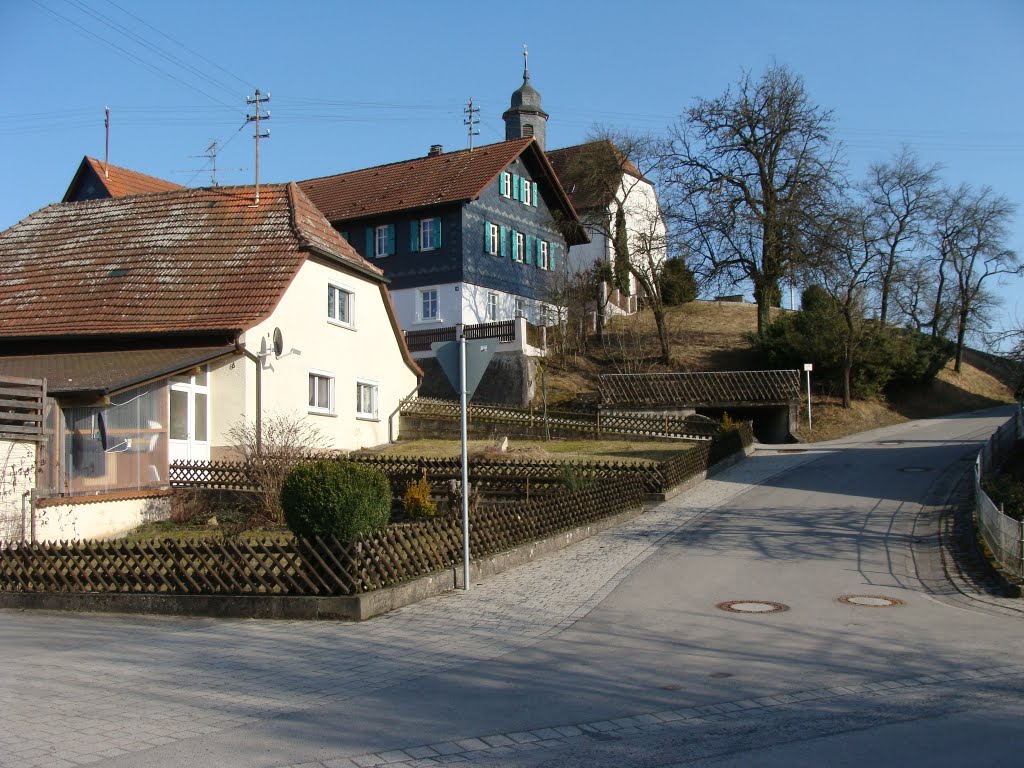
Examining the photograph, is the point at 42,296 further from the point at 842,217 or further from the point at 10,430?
the point at 842,217

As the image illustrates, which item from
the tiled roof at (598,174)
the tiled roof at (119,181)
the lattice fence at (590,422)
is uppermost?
the tiled roof at (598,174)

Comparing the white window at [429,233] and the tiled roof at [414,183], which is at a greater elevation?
the tiled roof at [414,183]

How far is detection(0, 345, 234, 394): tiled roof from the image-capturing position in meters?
18.4

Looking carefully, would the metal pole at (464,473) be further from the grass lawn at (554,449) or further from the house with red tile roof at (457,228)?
the house with red tile roof at (457,228)

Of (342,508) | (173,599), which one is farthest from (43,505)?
(342,508)

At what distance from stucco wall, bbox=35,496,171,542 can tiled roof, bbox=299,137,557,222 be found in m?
25.5

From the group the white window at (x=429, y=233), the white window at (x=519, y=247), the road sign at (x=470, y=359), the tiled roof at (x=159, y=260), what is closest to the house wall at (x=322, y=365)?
the tiled roof at (x=159, y=260)

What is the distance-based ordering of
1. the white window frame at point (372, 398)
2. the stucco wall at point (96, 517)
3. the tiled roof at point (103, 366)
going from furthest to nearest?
the white window frame at point (372, 398), the tiled roof at point (103, 366), the stucco wall at point (96, 517)

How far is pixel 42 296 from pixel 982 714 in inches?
1020

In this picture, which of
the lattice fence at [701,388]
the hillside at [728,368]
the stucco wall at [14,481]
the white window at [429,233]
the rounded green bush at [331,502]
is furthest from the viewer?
the white window at [429,233]

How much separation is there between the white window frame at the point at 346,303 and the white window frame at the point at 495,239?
52.9ft

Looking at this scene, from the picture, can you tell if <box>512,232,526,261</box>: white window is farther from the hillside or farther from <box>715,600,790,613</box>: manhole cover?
<box>715,600,790,613</box>: manhole cover

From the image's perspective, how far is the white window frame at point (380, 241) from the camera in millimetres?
45156

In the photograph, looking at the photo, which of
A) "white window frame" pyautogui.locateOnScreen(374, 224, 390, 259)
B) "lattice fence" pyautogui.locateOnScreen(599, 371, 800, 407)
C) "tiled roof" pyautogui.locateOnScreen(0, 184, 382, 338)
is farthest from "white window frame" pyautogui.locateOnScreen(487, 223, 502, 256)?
"tiled roof" pyautogui.locateOnScreen(0, 184, 382, 338)
